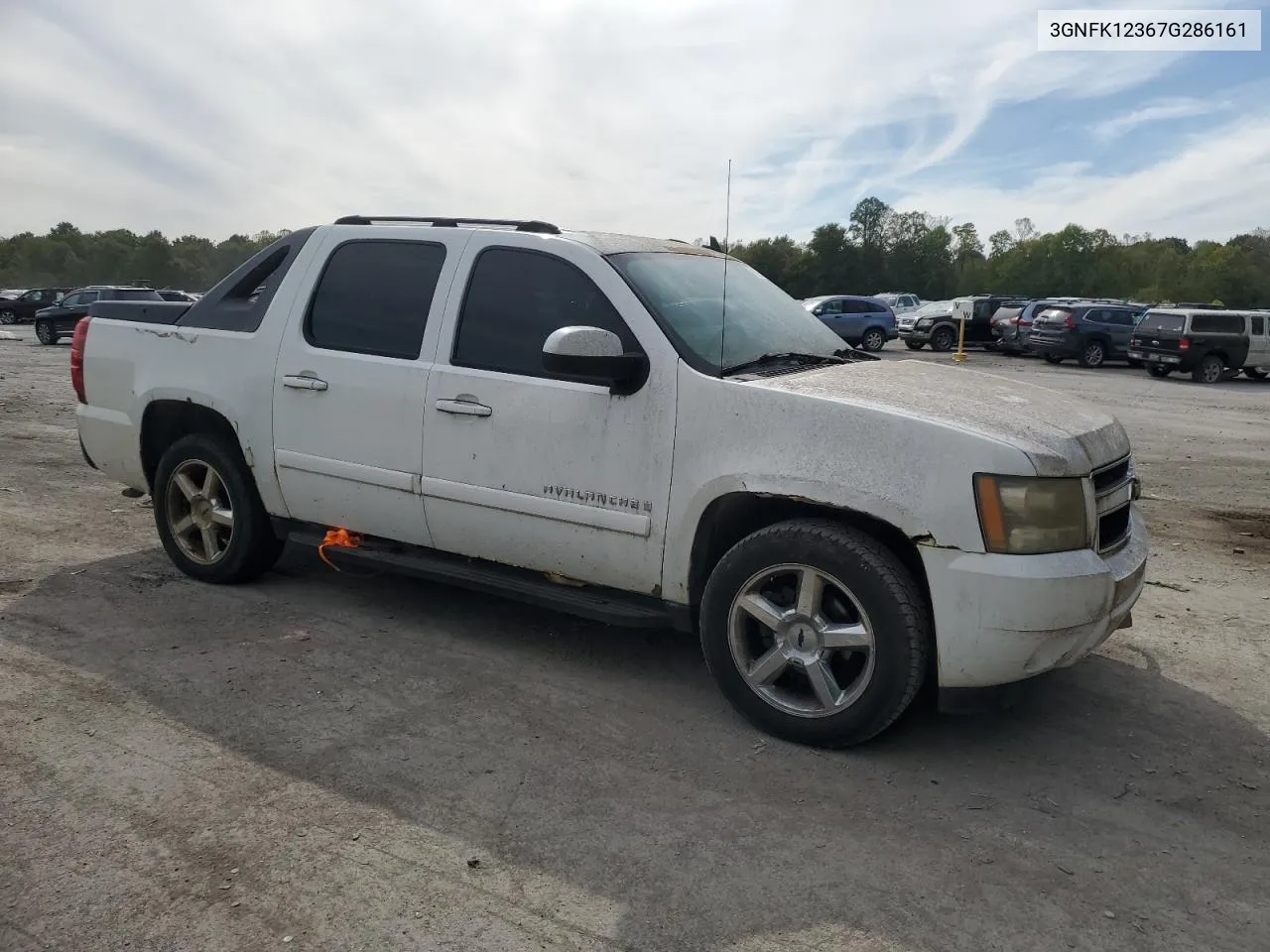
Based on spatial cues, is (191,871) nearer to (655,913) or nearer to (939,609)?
(655,913)

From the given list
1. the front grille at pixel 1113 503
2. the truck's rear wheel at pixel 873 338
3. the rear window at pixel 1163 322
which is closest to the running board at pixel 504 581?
the front grille at pixel 1113 503

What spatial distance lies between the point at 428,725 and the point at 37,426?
9.49 metres

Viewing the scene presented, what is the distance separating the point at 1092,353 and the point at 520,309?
82.1 ft

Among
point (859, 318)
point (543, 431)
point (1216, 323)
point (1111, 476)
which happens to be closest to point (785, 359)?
point (543, 431)

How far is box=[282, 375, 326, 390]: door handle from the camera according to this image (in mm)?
4578

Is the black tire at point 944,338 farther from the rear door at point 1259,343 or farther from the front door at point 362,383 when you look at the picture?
the front door at point 362,383

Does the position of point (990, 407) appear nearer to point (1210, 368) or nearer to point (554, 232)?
point (554, 232)

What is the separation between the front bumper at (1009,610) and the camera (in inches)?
125

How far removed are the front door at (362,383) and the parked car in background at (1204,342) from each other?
2181 cm

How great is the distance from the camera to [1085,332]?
83.8 feet

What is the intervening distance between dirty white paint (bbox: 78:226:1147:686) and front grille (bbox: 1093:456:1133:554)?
6 cm

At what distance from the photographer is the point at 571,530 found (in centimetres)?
397

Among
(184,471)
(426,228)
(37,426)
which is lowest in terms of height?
(37,426)

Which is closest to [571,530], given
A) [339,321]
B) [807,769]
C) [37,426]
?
[807,769]
